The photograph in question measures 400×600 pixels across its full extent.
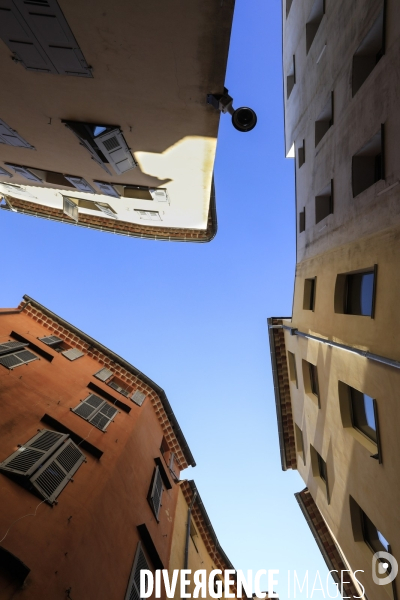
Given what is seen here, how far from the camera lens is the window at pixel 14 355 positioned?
34.8 feet

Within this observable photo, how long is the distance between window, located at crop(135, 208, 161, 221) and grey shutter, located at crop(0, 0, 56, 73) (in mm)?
8654

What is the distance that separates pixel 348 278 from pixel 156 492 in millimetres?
10421

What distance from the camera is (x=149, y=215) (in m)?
16.4

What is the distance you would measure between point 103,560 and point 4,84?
11568 millimetres

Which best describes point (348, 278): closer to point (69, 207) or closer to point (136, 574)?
point (136, 574)

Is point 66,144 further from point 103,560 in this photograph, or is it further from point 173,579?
point 173,579

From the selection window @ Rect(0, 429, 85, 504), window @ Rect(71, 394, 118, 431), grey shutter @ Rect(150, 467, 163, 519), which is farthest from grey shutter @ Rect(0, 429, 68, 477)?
grey shutter @ Rect(150, 467, 163, 519)

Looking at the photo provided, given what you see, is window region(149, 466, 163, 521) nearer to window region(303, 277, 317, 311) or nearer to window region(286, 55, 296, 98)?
window region(303, 277, 317, 311)

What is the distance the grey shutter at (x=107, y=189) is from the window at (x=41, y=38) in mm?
5824

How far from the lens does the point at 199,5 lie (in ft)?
20.4

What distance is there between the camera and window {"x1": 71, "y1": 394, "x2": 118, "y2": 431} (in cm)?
Answer: 1128

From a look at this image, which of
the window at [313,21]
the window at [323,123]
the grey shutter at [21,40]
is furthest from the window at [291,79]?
the grey shutter at [21,40]

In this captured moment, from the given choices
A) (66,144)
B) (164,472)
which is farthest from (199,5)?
(164,472)

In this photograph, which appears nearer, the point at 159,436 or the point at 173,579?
the point at 173,579
